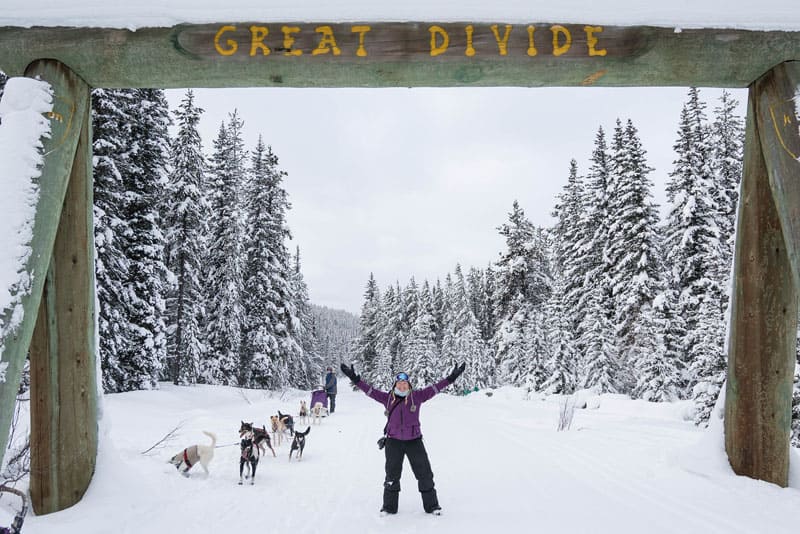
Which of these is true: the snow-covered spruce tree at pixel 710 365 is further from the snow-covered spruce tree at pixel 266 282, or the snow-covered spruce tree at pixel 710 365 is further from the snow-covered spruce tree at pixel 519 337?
the snow-covered spruce tree at pixel 266 282

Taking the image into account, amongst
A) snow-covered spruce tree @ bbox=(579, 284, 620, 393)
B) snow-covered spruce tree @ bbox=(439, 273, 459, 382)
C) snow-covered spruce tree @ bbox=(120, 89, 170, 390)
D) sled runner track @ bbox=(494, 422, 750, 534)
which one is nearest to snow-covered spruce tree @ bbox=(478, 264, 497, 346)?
snow-covered spruce tree @ bbox=(439, 273, 459, 382)

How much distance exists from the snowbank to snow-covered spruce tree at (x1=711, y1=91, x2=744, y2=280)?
24.4 m

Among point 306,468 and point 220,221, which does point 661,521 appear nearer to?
point 306,468

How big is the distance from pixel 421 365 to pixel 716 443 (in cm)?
4147

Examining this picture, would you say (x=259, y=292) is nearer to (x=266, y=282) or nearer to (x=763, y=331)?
(x=266, y=282)

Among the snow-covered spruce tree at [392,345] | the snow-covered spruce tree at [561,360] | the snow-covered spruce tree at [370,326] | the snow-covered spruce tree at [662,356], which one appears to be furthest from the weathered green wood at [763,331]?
the snow-covered spruce tree at [370,326]

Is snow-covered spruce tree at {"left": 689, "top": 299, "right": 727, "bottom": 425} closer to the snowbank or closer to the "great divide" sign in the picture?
the "great divide" sign

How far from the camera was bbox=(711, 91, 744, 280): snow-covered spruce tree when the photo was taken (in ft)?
73.5

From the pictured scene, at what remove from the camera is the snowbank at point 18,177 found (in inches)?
131

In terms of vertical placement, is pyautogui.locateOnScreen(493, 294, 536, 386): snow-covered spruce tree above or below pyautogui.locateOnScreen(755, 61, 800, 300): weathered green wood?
below

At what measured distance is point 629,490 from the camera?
5.76m

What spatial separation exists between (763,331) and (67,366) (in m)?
6.66

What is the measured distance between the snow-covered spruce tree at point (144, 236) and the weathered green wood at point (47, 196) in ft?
53.1

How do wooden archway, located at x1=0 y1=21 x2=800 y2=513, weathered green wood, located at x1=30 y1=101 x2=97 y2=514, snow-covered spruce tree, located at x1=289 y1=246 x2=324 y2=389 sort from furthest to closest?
snow-covered spruce tree, located at x1=289 y1=246 x2=324 y2=389, weathered green wood, located at x1=30 y1=101 x2=97 y2=514, wooden archway, located at x1=0 y1=21 x2=800 y2=513
